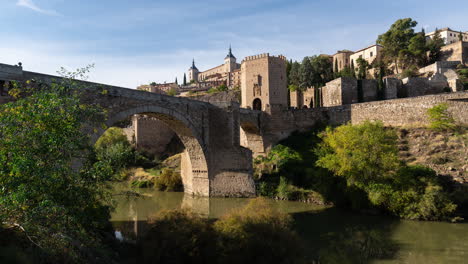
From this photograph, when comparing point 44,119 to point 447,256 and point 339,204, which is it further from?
point 339,204

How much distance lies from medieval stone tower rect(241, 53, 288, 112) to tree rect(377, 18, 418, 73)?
55.5ft

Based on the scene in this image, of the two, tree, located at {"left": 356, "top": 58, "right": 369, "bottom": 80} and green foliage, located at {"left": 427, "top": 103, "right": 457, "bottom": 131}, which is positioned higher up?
tree, located at {"left": 356, "top": 58, "right": 369, "bottom": 80}

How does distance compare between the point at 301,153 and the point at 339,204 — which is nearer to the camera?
the point at 339,204

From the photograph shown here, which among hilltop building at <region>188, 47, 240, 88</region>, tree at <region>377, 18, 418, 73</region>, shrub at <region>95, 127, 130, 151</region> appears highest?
hilltop building at <region>188, 47, 240, 88</region>

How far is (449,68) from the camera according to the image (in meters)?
32.3

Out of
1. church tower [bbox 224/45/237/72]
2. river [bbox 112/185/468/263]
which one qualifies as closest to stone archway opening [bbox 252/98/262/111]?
river [bbox 112/185/468/263]

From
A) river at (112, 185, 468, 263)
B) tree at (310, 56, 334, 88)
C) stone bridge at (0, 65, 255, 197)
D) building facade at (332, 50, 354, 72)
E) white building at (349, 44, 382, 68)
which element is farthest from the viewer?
building facade at (332, 50, 354, 72)

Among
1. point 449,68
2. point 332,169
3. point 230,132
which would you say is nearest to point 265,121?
point 230,132

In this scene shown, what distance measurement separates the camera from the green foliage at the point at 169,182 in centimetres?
2266

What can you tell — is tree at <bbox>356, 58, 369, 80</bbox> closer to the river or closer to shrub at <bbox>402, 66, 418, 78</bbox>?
shrub at <bbox>402, 66, 418, 78</bbox>

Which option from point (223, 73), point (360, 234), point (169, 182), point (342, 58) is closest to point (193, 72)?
point (223, 73)

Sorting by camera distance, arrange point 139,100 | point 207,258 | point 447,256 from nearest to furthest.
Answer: point 207,258
point 447,256
point 139,100

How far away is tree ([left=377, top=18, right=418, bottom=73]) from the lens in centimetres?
3826

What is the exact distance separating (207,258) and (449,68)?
1325 inches
